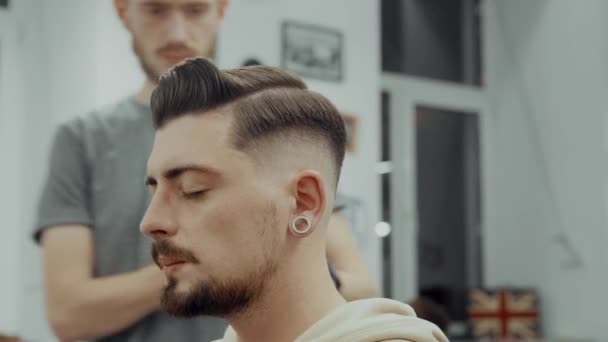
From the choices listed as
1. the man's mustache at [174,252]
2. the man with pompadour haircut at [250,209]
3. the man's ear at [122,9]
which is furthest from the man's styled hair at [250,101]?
the man's ear at [122,9]

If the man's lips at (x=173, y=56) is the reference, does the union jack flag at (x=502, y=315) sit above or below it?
below

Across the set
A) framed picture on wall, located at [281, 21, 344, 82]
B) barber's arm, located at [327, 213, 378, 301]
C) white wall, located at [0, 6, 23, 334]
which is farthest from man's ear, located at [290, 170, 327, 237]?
framed picture on wall, located at [281, 21, 344, 82]

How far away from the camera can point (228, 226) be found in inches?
39.4

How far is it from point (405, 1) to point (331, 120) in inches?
181

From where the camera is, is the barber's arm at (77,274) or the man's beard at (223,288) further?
the barber's arm at (77,274)

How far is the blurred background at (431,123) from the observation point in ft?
11.6

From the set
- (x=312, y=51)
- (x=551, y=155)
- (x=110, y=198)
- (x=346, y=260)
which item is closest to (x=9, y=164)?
(x=312, y=51)

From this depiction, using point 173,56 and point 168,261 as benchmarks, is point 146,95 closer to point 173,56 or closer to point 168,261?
point 173,56

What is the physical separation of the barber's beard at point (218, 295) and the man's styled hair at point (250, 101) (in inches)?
5.6

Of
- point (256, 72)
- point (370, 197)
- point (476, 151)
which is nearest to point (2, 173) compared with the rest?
point (370, 197)

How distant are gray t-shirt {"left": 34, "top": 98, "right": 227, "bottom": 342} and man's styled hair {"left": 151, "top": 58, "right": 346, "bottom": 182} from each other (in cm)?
36

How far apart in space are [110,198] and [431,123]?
4.34 metres

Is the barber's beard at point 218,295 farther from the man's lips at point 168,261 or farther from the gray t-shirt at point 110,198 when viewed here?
the gray t-shirt at point 110,198

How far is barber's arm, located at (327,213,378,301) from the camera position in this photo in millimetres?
1393
